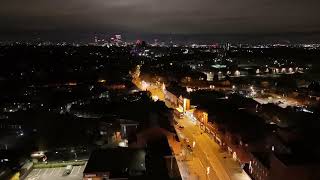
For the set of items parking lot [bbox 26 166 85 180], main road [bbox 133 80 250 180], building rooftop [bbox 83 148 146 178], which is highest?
building rooftop [bbox 83 148 146 178]

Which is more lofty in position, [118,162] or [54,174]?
[118,162]

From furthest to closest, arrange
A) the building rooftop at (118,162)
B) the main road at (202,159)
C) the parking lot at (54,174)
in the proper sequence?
1. the main road at (202,159)
2. the parking lot at (54,174)
3. the building rooftop at (118,162)

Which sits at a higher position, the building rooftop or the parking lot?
the building rooftop

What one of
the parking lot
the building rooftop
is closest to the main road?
the building rooftop

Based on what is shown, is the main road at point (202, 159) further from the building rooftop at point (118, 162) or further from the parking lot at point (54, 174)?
the parking lot at point (54, 174)

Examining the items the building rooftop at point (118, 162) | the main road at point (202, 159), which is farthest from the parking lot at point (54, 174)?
the main road at point (202, 159)

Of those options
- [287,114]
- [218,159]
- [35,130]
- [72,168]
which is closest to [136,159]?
[72,168]

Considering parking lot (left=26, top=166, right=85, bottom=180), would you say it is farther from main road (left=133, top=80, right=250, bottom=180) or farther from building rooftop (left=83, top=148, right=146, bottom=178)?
main road (left=133, top=80, right=250, bottom=180)

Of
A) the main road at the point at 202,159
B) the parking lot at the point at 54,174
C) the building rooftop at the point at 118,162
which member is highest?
the building rooftop at the point at 118,162

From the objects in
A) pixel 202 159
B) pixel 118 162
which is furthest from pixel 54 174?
pixel 202 159

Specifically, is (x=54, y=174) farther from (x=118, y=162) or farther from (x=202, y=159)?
(x=202, y=159)
